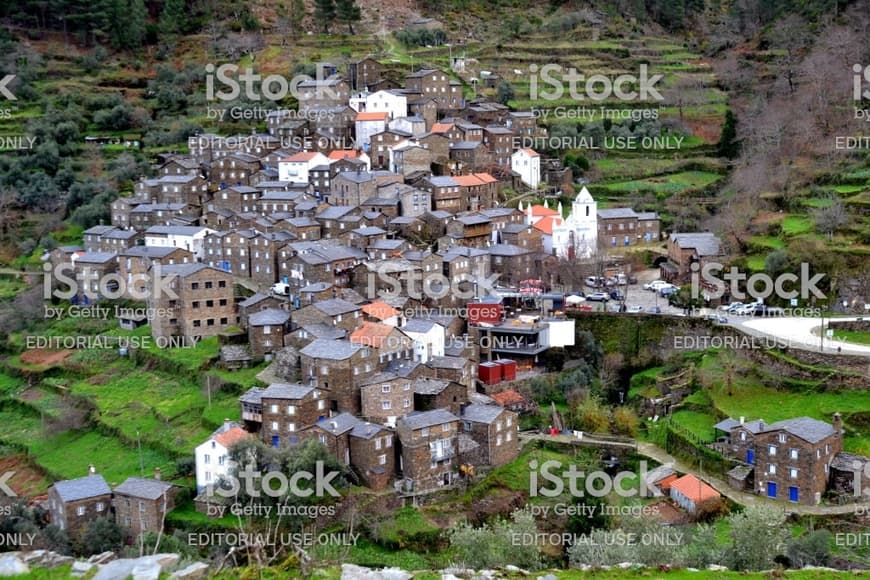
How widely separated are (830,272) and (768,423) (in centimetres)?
963

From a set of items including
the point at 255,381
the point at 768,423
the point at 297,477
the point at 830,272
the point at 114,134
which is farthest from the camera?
the point at 114,134

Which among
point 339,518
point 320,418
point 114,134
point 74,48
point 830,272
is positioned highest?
point 74,48

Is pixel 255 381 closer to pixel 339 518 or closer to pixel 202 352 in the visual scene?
pixel 202 352

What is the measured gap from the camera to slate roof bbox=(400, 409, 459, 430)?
36.0 metres

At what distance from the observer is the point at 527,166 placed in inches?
2338

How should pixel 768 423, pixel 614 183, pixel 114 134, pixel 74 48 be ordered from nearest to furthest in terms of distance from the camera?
1. pixel 768 423
2. pixel 614 183
3. pixel 114 134
4. pixel 74 48

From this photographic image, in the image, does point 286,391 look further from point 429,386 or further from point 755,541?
point 755,541

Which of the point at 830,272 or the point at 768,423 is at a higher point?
the point at 830,272

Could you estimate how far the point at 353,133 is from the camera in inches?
2410

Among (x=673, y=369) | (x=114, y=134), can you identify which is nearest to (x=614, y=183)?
(x=673, y=369)

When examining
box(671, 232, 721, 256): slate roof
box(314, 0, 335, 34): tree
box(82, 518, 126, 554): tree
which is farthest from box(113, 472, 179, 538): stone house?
box(314, 0, 335, 34): tree

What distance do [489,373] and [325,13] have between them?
43238 mm

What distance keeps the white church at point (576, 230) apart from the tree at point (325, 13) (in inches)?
1259

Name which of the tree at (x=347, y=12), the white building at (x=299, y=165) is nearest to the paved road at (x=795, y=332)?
the white building at (x=299, y=165)
